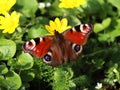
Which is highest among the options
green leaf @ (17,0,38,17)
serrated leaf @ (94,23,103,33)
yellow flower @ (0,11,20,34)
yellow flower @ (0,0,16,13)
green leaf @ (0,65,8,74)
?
green leaf @ (17,0,38,17)

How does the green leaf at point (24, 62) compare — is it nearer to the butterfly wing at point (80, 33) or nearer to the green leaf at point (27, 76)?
the green leaf at point (27, 76)

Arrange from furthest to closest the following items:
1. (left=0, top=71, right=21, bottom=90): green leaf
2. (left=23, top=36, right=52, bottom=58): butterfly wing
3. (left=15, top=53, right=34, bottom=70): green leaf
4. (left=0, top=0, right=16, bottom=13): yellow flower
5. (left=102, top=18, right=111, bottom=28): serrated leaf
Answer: (left=102, top=18, right=111, bottom=28): serrated leaf, (left=0, top=0, right=16, bottom=13): yellow flower, (left=15, top=53, right=34, bottom=70): green leaf, (left=0, top=71, right=21, bottom=90): green leaf, (left=23, top=36, right=52, bottom=58): butterfly wing

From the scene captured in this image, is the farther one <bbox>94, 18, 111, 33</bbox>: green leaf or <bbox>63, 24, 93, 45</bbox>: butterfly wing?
<bbox>94, 18, 111, 33</bbox>: green leaf

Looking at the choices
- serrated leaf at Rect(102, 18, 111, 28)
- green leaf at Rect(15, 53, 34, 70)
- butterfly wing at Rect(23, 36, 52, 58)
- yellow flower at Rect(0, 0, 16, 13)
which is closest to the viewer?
butterfly wing at Rect(23, 36, 52, 58)

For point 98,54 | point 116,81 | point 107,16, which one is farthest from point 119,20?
point 116,81

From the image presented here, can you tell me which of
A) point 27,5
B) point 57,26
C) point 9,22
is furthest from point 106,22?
point 9,22

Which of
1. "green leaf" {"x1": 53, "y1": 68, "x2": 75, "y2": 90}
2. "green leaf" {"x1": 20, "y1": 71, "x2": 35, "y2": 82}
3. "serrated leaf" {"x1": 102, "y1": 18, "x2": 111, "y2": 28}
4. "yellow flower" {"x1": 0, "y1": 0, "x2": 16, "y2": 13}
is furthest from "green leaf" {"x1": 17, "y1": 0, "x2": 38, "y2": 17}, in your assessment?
"green leaf" {"x1": 53, "y1": 68, "x2": 75, "y2": 90}

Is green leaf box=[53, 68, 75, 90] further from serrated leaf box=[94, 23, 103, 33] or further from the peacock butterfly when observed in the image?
serrated leaf box=[94, 23, 103, 33]
